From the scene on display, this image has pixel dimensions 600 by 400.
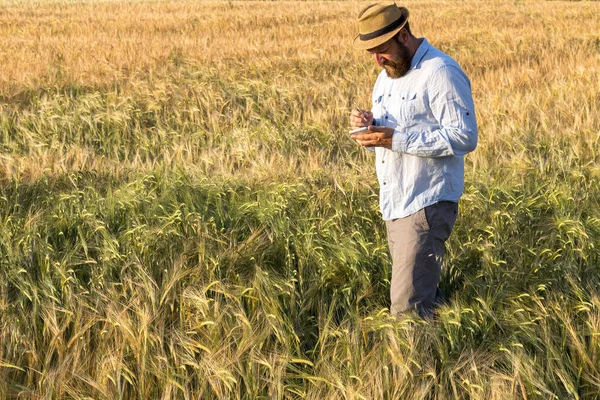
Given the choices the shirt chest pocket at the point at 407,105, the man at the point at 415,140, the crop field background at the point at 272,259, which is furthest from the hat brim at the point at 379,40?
the crop field background at the point at 272,259

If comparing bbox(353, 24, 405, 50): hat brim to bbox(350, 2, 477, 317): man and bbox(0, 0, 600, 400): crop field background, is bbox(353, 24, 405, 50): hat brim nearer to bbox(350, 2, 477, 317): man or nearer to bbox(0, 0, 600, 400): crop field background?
bbox(350, 2, 477, 317): man

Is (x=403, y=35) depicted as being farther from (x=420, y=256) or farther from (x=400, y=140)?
(x=420, y=256)

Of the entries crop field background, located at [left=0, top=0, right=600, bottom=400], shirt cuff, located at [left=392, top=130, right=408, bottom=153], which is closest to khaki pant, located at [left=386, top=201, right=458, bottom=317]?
crop field background, located at [left=0, top=0, right=600, bottom=400]

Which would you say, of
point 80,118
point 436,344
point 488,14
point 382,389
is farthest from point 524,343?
point 488,14

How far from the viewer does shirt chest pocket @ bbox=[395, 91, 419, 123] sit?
289 cm

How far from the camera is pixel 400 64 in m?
2.87

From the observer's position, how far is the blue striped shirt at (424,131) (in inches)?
109

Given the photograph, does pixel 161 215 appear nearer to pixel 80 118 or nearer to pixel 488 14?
pixel 80 118

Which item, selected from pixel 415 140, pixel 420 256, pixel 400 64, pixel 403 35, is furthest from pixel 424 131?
pixel 420 256

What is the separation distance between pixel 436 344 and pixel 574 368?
56 centimetres

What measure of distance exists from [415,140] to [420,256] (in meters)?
0.51

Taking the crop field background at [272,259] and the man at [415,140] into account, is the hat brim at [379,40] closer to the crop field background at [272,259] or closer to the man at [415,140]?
the man at [415,140]

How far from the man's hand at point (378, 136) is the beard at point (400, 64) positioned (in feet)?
0.91

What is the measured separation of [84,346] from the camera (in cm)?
271
